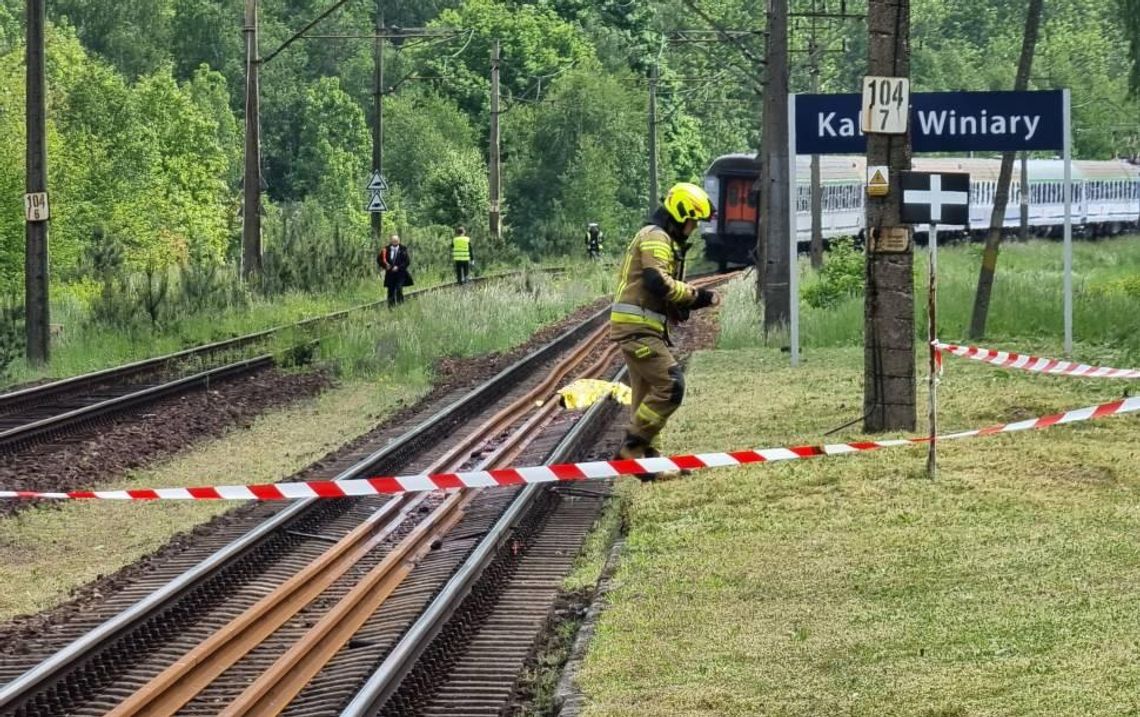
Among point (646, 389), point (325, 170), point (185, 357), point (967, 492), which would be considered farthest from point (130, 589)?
point (325, 170)

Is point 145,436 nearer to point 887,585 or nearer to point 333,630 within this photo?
point 333,630

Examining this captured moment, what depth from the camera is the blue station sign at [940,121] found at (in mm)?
20156

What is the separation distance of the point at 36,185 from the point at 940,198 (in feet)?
51.9

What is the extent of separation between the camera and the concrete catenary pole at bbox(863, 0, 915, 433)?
14438mm

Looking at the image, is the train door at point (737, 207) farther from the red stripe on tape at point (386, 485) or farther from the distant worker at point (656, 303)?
the red stripe on tape at point (386, 485)

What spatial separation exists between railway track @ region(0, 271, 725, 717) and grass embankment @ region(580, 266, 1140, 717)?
2.28 feet

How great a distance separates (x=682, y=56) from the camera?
10512 cm

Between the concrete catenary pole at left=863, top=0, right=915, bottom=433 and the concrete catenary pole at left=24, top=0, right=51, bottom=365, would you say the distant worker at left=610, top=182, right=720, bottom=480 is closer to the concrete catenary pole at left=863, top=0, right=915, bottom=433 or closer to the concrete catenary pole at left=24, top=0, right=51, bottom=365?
the concrete catenary pole at left=863, top=0, right=915, bottom=433

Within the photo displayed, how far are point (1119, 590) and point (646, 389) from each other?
5.38 metres

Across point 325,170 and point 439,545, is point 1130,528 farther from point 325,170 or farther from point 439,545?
point 325,170

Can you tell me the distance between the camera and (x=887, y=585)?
9.75m

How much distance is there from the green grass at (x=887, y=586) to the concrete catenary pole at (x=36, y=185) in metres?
12.8

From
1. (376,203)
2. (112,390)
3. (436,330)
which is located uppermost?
(376,203)

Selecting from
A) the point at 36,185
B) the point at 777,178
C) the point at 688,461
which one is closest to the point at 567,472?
the point at 688,461
